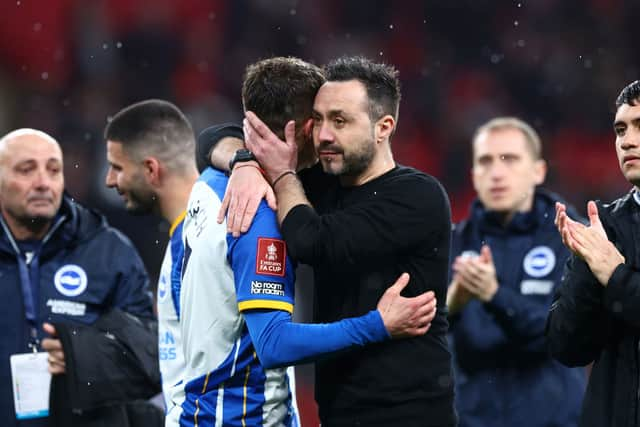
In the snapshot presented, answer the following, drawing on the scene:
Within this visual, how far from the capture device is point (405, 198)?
3.12 metres

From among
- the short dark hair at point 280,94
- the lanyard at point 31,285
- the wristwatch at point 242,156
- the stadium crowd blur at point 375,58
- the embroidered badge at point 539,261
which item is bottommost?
the lanyard at point 31,285

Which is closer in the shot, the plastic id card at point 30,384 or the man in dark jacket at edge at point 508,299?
the plastic id card at point 30,384

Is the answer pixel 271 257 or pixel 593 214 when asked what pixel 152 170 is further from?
pixel 593 214

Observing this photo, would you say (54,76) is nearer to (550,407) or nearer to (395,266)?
(550,407)

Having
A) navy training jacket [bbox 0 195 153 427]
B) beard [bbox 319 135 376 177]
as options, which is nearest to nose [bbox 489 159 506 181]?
navy training jacket [bbox 0 195 153 427]

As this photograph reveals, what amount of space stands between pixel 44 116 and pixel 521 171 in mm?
5405

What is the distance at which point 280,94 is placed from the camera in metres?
3.28

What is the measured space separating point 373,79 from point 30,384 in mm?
2062

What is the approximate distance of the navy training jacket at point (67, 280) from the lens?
14.5ft

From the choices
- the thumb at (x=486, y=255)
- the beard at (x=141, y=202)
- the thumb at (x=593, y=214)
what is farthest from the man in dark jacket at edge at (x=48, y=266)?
the thumb at (x=593, y=214)

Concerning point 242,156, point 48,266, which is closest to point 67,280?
point 48,266

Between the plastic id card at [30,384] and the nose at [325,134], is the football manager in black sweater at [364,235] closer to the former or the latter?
the nose at [325,134]

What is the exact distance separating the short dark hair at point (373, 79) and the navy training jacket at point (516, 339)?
1.97 m

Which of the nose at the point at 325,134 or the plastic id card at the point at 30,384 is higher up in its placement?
the nose at the point at 325,134
